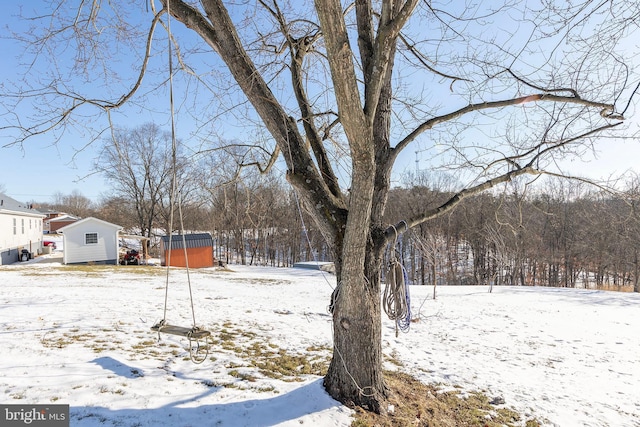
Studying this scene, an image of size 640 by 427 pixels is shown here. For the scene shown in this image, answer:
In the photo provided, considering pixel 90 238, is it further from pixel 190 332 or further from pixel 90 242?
pixel 190 332

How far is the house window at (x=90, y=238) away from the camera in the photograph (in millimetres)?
19436

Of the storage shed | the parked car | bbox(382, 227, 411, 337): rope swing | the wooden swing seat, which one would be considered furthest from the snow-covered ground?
the parked car

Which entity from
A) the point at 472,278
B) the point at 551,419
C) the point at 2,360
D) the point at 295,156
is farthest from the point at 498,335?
the point at 472,278

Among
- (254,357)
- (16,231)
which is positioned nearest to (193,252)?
(16,231)

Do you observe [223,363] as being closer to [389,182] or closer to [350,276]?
[350,276]

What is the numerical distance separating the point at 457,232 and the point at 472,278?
4.19 meters

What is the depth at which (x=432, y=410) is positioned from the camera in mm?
3215

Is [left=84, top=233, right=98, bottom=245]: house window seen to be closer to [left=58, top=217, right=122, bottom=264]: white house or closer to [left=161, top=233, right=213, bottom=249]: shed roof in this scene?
[left=58, top=217, right=122, bottom=264]: white house

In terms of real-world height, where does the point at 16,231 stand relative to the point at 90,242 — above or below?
above

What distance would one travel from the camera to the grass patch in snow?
2.79 meters

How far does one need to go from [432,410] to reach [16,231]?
27.4 m

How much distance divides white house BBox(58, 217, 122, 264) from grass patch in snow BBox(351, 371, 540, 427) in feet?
69.6

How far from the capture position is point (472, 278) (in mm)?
28531

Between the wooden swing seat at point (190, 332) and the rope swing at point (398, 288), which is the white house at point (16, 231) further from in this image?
the rope swing at point (398, 288)
